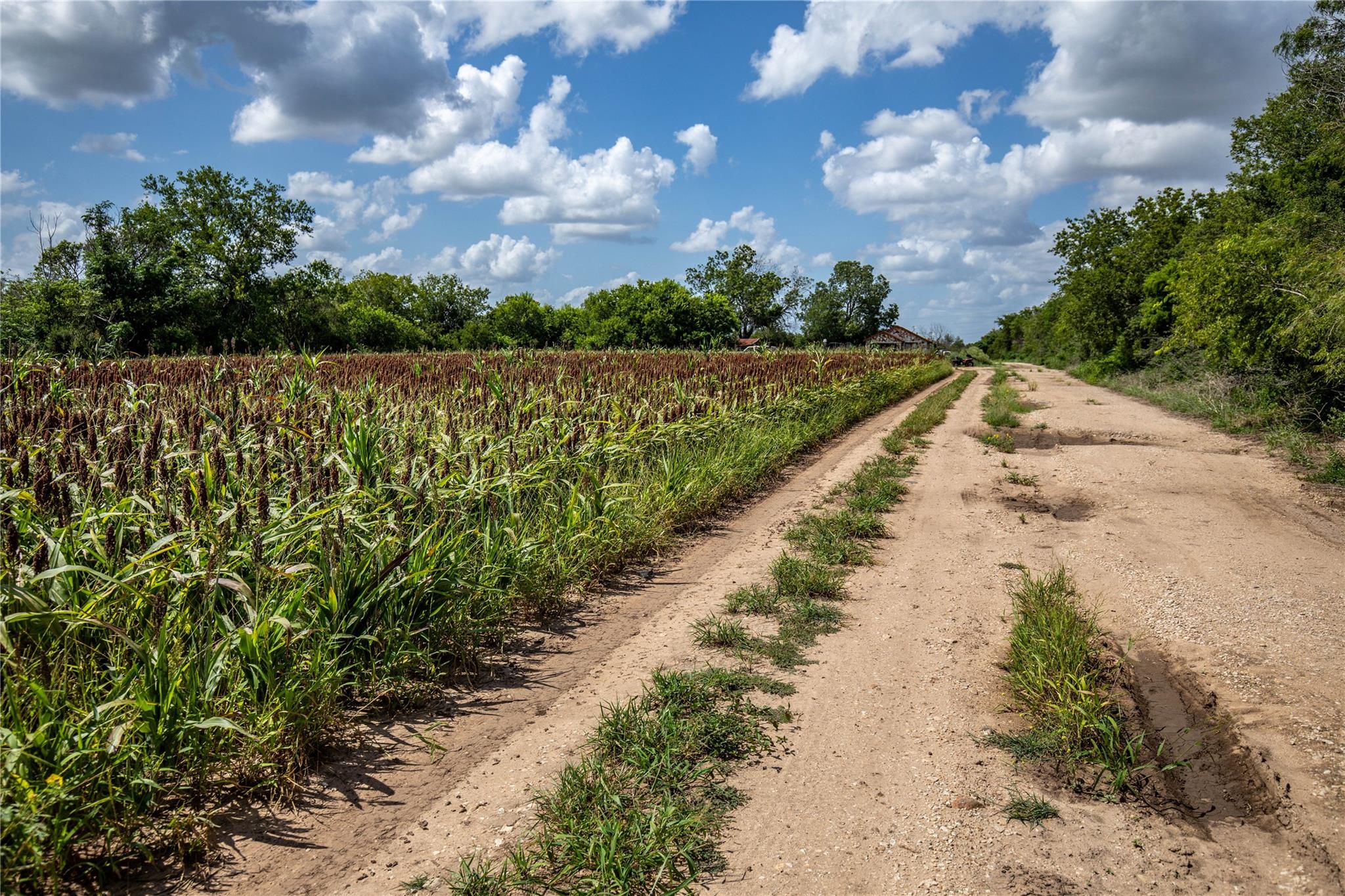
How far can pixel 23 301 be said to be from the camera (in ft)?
82.7

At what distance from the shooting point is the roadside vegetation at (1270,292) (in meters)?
11.9

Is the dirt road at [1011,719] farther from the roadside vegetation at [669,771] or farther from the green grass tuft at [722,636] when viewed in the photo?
the green grass tuft at [722,636]

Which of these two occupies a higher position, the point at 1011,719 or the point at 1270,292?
the point at 1270,292

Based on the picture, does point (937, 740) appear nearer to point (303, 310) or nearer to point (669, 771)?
point (669, 771)

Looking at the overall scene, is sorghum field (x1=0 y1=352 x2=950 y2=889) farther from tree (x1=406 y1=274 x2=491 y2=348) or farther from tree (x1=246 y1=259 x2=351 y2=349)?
tree (x1=406 y1=274 x2=491 y2=348)

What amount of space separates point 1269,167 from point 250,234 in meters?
50.7

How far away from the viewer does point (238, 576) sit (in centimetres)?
320

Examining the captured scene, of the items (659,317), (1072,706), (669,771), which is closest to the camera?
(669,771)

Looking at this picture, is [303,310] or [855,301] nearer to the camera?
[303,310]

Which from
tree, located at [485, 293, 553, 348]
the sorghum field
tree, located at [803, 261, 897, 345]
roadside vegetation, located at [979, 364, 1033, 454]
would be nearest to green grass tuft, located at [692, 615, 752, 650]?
the sorghum field

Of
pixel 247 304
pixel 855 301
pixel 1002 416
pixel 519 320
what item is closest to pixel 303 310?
pixel 247 304

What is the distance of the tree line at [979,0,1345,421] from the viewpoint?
1297 cm

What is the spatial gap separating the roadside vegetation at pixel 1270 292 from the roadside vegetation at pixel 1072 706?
7.59m

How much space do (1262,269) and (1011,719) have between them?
1556 cm
